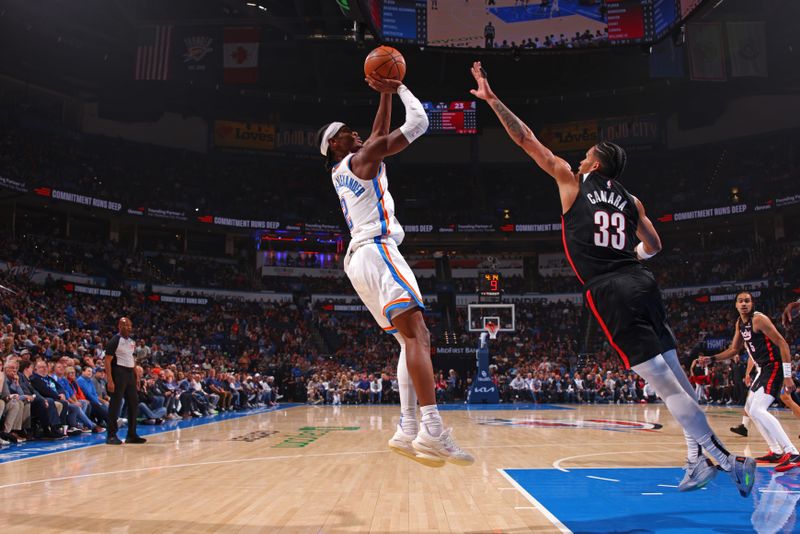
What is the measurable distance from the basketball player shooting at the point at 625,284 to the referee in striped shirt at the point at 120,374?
6.76 meters

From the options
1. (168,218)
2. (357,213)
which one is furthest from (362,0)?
(168,218)

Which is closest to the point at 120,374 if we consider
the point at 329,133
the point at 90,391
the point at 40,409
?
the point at 40,409

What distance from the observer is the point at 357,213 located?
471cm

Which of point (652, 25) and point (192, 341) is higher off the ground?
point (652, 25)

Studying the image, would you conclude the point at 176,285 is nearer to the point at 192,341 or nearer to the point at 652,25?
the point at 192,341

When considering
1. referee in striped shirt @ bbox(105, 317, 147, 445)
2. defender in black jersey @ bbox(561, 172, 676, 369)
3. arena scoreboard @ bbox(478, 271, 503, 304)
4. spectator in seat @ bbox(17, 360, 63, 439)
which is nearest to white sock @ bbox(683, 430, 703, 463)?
defender in black jersey @ bbox(561, 172, 676, 369)

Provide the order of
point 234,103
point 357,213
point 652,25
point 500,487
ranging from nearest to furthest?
point 357,213, point 500,487, point 652,25, point 234,103

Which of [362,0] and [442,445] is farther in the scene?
[362,0]

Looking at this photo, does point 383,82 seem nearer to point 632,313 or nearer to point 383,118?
point 383,118

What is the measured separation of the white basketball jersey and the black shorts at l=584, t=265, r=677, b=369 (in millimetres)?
1485

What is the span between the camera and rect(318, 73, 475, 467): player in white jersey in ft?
14.0

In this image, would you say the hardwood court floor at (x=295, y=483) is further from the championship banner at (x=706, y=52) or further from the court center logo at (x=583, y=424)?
the championship banner at (x=706, y=52)

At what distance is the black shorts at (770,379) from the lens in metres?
6.99

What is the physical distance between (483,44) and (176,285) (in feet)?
66.7
